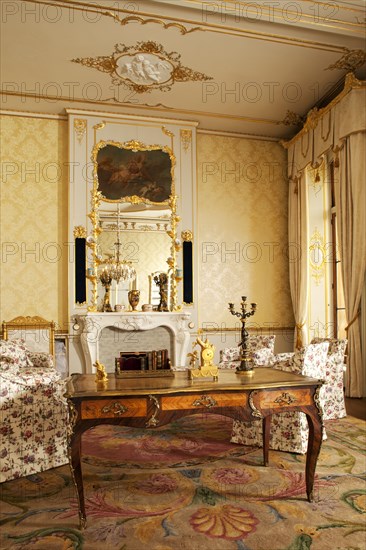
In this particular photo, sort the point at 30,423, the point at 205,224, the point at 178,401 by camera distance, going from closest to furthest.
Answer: the point at 178,401 → the point at 30,423 → the point at 205,224

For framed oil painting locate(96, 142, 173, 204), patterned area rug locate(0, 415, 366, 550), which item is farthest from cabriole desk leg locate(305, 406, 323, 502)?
framed oil painting locate(96, 142, 173, 204)

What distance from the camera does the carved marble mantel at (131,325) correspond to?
7.23 m

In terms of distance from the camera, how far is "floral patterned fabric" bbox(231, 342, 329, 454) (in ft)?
13.7

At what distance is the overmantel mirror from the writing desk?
4.23 m

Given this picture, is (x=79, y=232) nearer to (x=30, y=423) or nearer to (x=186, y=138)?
(x=186, y=138)

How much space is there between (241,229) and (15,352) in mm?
4559

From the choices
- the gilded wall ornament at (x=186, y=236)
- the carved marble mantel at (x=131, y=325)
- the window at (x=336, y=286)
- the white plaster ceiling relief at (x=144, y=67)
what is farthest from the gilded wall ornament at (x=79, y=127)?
the window at (x=336, y=286)

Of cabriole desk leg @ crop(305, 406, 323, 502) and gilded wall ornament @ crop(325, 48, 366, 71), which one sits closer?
cabriole desk leg @ crop(305, 406, 323, 502)

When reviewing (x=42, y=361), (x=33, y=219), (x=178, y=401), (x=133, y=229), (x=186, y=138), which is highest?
(x=186, y=138)

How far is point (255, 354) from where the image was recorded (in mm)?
5098

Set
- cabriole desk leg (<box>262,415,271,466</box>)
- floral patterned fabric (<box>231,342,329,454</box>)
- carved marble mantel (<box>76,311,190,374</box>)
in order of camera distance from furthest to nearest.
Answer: carved marble mantel (<box>76,311,190,374</box>) → floral patterned fabric (<box>231,342,329,454</box>) → cabriole desk leg (<box>262,415,271,466</box>)

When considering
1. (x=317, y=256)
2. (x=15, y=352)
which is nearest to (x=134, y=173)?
(x=317, y=256)

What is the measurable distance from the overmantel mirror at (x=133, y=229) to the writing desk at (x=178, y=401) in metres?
4.23

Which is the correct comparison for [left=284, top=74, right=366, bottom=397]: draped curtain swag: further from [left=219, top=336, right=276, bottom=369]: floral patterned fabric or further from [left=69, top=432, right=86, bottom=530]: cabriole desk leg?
[left=69, top=432, right=86, bottom=530]: cabriole desk leg
